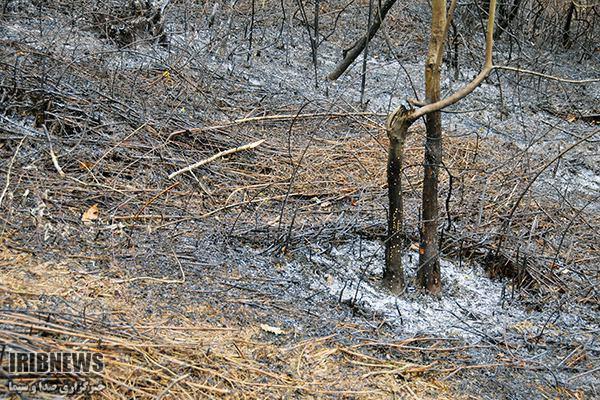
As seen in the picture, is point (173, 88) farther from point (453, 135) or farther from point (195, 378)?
point (195, 378)

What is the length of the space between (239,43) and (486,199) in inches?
170

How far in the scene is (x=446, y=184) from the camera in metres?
5.61

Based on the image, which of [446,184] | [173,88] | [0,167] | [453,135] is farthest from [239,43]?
[0,167]

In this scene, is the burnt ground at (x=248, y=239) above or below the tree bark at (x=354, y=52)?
below

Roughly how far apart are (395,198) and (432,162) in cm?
30

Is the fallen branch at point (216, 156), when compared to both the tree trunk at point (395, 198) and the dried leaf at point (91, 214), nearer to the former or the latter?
the dried leaf at point (91, 214)

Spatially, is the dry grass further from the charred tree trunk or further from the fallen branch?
the charred tree trunk

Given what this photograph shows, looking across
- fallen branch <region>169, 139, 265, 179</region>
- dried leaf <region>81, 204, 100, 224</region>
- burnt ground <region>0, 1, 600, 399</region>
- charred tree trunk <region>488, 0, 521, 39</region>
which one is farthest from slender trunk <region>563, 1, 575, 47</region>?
dried leaf <region>81, 204, 100, 224</region>

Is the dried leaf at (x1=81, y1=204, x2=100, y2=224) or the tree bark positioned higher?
the tree bark

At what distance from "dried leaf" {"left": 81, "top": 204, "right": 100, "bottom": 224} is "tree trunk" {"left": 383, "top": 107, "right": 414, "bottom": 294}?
1728 mm

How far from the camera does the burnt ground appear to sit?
119 inches

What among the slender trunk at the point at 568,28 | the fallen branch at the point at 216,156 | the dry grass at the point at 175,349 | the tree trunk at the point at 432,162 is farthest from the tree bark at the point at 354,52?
the dry grass at the point at 175,349

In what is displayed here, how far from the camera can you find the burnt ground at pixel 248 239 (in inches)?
119

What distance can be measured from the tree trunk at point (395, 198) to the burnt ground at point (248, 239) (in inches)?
4.6
